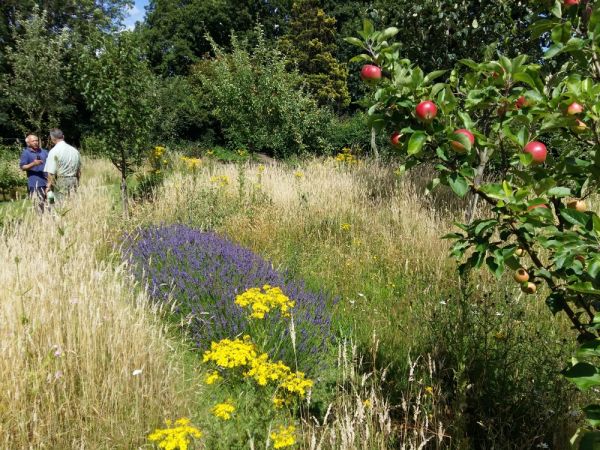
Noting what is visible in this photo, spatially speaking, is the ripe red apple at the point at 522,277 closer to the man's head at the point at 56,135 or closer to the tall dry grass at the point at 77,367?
the tall dry grass at the point at 77,367

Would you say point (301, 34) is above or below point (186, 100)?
above

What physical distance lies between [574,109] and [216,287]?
2.79m

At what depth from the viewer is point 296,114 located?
13555mm

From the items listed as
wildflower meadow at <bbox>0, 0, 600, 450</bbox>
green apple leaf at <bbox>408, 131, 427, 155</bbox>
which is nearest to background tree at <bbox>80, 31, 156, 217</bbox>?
wildflower meadow at <bbox>0, 0, 600, 450</bbox>

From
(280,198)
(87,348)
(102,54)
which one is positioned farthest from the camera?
(102,54)

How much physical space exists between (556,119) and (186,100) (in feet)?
74.4

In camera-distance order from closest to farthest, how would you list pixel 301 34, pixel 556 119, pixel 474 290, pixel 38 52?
pixel 556 119, pixel 474 290, pixel 38 52, pixel 301 34

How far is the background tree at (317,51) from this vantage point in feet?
88.6

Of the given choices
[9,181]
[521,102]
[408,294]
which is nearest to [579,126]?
[521,102]

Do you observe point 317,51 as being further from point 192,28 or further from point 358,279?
point 358,279

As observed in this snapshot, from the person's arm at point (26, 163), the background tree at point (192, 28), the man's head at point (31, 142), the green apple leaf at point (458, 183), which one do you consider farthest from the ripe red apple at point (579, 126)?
the background tree at point (192, 28)

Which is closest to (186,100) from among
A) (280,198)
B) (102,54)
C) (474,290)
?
(102,54)

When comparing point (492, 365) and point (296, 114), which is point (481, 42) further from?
point (296, 114)

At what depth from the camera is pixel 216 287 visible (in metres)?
3.54
